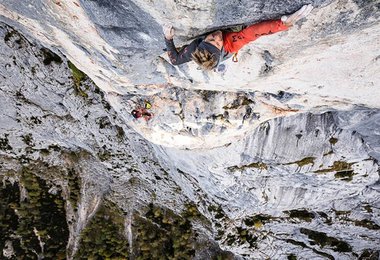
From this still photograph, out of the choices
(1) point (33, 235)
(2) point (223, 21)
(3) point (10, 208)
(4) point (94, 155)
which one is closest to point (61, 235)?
(1) point (33, 235)

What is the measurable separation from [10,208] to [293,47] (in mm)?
16466

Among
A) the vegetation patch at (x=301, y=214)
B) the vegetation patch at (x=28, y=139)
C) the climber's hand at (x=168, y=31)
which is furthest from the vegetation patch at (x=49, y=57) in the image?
the vegetation patch at (x=301, y=214)

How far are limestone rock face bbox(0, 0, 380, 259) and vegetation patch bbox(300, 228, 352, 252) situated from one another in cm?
8

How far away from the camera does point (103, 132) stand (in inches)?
543

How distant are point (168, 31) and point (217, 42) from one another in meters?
0.86

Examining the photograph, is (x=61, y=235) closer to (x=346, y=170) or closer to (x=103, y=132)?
(x=103, y=132)

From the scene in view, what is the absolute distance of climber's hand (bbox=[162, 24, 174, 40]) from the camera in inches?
215

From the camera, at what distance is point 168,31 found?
18.1ft

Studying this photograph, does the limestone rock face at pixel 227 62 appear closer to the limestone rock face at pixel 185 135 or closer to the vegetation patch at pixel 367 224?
the limestone rock face at pixel 185 135

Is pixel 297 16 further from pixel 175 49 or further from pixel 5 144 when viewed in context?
pixel 5 144

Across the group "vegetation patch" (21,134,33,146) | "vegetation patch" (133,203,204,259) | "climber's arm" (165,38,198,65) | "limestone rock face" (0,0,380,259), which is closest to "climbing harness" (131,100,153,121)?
"limestone rock face" (0,0,380,259)

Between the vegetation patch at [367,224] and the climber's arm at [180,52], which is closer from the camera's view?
the climber's arm at [180,52]

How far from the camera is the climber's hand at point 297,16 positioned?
4535mm

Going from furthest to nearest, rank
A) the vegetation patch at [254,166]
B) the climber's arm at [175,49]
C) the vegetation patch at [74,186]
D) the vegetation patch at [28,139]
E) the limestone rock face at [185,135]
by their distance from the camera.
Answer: the vegetation patch at [74,186], the vegetation patch at [28,139], the vegetation patch at [254,166], the limestone rock face at [185,135], the climber's arm at [175,49]
